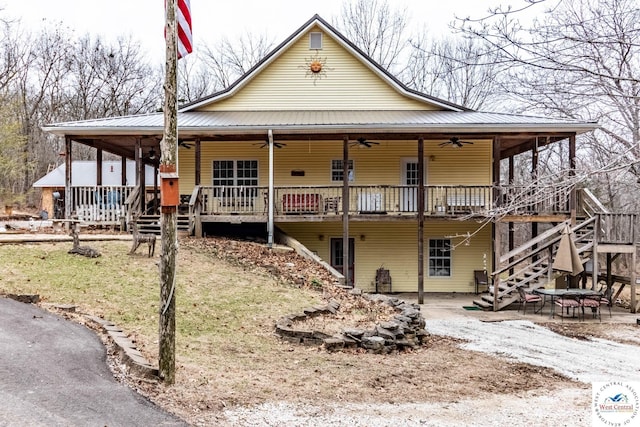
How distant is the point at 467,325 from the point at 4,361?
10128mm

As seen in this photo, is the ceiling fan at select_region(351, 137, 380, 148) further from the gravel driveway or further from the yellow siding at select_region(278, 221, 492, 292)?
the gravel driveway

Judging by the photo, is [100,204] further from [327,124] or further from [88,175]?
[88,175]

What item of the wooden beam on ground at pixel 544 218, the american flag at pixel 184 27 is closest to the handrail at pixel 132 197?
the american flag at pixel 184 27

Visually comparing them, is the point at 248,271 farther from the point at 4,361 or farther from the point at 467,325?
the point at 4,361

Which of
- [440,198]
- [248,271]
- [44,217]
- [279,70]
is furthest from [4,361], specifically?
[44,217]

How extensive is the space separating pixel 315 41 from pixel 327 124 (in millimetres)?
5256

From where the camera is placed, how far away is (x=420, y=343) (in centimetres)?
1006

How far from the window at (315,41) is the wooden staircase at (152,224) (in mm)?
8385

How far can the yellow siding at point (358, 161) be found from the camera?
2008cm

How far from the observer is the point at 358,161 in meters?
20.2

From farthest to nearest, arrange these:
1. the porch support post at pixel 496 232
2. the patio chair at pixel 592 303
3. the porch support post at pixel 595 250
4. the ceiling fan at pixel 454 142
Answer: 1. the ceiling fan at pixel 454 142
2. the porch support post at pixel 595 250
3. the porch support post at pixel 496 232
4. the patio chair at pixel 592 303

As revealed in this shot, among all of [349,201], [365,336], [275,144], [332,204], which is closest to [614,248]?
[349,201]

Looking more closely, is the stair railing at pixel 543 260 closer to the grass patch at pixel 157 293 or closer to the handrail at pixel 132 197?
the grass patch at pixel 157 293

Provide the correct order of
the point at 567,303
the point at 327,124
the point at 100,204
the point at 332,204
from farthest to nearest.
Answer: the point at 332,204, the point at 100,204, the point at 327,124, the point at 567,303
